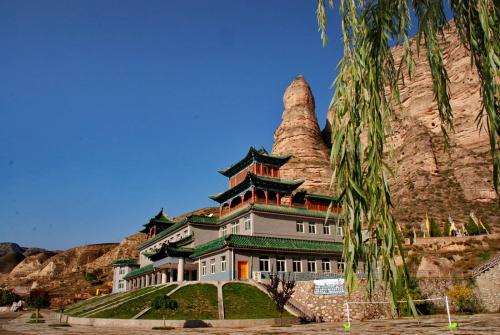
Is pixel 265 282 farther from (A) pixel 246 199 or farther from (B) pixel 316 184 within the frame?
(B) pixel 316 184

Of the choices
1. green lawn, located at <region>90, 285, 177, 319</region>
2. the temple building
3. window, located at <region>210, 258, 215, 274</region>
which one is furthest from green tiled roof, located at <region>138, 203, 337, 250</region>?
green lawn, located at <region>90, 285, 177, 319</region>

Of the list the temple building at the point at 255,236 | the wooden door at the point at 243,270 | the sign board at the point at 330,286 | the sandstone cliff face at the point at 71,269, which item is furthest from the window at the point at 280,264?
the sandstone cliff face at the point at 71,269

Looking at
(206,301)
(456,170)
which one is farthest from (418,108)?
(206,301)

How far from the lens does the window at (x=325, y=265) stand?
119ft

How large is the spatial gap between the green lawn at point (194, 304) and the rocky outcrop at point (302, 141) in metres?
76.1

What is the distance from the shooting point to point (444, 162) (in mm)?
85375

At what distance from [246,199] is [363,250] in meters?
34.8

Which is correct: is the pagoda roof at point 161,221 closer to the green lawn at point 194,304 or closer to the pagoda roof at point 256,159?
the pagoda roof at point 256,159

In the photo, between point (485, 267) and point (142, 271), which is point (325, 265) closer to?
point (485, 267)

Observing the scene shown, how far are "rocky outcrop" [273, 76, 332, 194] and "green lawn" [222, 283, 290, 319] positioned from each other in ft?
245

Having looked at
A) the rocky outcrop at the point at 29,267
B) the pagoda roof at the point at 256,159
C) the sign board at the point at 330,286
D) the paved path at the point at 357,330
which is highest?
the pagoda roof at the point at 256,159

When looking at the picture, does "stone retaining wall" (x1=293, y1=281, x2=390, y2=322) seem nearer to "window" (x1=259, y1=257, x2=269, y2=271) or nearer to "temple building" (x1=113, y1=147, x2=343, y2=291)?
"temple building" (x1=113, y1=147, x2=343, y2=291)

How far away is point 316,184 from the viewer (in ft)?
354

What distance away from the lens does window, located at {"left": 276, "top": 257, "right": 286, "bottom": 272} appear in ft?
112
